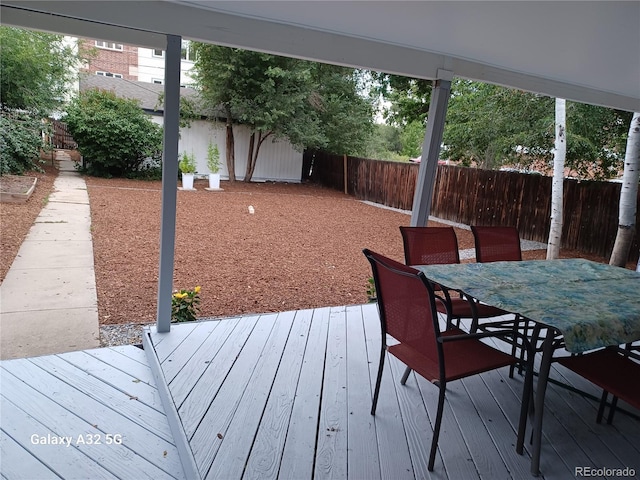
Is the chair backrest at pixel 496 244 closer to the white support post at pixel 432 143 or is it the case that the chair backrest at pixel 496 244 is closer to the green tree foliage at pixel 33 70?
Result: the white support post at pixel 432 143

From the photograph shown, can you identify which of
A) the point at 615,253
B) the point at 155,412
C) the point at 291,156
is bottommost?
the point at 155,412

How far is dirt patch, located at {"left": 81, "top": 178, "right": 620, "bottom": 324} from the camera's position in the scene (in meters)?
4.01

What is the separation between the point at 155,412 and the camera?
199cm

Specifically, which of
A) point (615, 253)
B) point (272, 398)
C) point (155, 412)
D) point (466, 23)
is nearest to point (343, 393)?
point (272, 398)

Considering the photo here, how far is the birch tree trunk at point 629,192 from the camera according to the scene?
15.7 ft

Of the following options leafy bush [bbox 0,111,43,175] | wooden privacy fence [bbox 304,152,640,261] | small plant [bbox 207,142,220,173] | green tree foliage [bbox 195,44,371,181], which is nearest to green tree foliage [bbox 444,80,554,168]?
wooden privacy fence [bbox 304,152,640,261]

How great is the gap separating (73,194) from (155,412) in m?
7.59

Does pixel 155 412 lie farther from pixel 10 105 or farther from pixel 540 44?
pixel 10 105

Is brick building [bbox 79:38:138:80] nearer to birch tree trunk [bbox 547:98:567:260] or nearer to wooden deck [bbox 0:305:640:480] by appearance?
birch tree trunk [bbox 547:98:567:260]

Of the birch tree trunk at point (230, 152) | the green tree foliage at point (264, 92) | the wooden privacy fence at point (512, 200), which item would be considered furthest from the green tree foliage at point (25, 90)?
the wooden privacy fence at point (512, 200)

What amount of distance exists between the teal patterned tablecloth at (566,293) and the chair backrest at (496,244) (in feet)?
1.16

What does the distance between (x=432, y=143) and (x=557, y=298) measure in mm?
1525

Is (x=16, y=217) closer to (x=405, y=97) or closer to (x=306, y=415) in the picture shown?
(x=306, y=415)

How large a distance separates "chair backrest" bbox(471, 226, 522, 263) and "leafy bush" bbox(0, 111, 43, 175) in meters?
9.38
